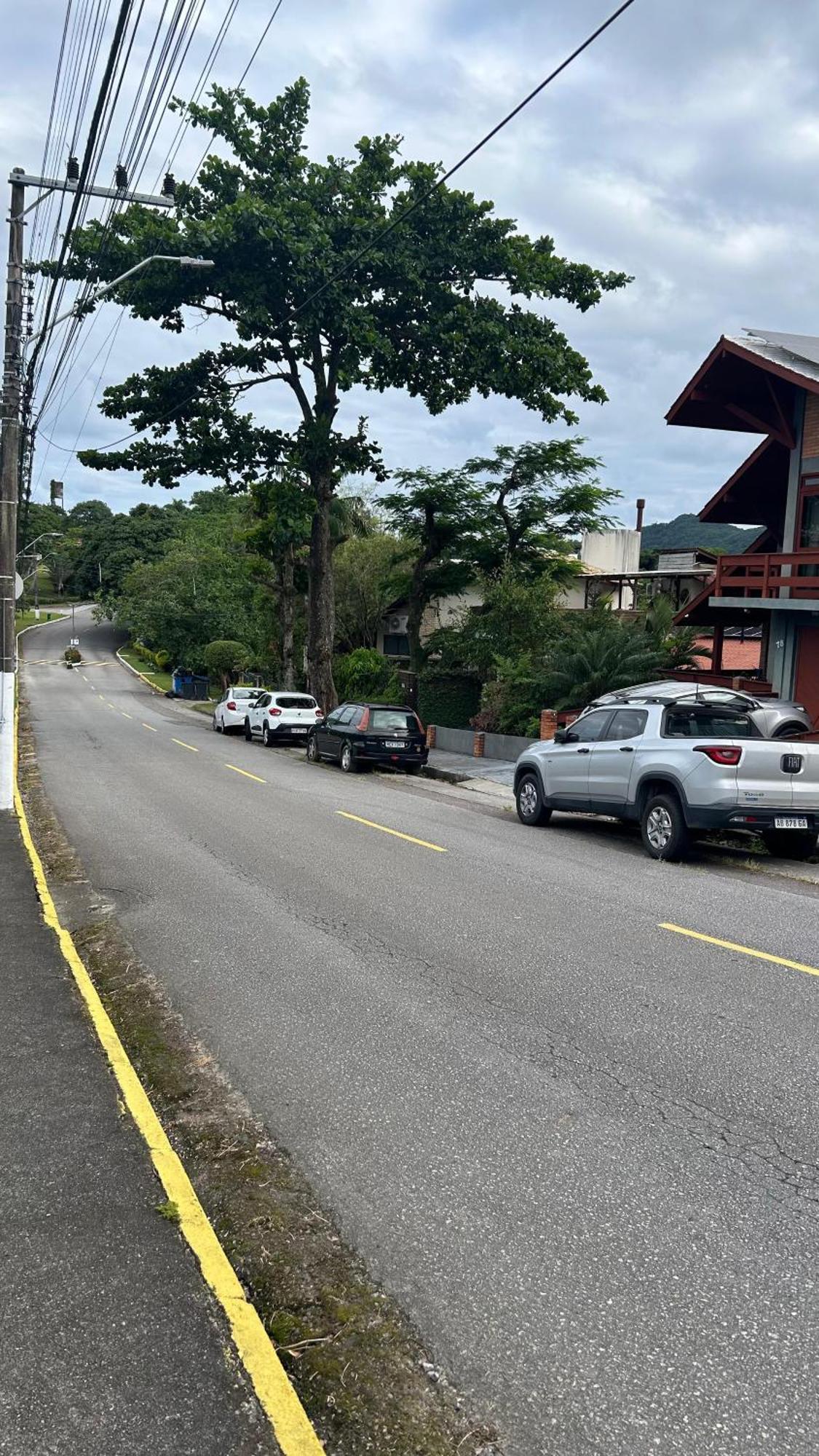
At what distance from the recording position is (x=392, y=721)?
22.8m

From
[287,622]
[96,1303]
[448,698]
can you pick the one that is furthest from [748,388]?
[287,622]

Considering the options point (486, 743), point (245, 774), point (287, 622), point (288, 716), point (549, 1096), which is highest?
point (287, 622)

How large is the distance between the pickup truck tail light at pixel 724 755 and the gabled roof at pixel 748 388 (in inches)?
425

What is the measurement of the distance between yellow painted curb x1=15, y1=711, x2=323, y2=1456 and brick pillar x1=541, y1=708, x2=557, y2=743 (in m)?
17.1

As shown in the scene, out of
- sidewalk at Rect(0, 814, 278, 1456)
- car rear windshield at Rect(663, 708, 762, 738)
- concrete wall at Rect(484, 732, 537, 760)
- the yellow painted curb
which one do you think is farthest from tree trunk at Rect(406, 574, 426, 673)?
sidewalk at Rect(0, 814, 278, 1456)

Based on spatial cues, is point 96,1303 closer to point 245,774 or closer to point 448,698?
point 245,774

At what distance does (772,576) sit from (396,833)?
10.6 metres

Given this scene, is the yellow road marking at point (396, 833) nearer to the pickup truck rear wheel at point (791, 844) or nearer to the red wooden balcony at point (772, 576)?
the pickup truck rear wheel at point (791, 844)

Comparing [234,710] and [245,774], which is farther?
[234,710]

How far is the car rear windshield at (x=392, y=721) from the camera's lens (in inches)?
890

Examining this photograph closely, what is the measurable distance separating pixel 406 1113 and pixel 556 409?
27.4 meters

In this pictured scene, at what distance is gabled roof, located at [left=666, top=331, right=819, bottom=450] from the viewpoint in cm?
1994

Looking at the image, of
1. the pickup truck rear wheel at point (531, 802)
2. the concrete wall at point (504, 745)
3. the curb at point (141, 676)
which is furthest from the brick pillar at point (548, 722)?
the curb at point (141, 676)

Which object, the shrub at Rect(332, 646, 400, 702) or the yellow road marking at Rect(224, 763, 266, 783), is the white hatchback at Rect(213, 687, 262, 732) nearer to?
the shrub at Rect(332, 646, 400, 702)
